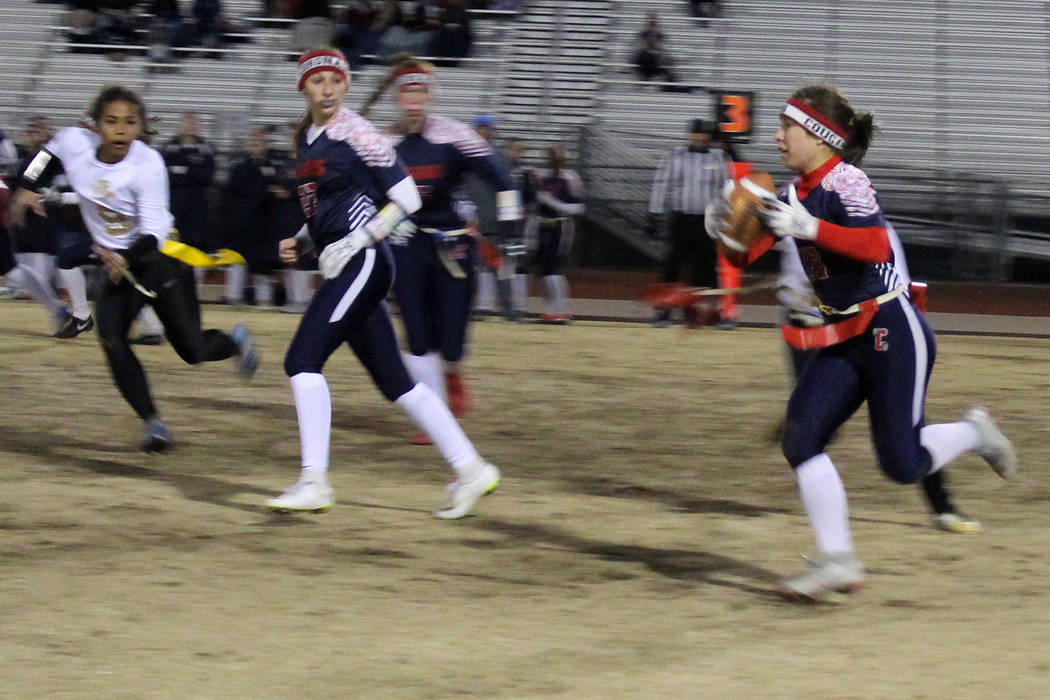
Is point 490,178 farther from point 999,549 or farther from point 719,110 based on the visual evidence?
point 719,110

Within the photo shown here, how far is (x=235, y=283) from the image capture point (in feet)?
53.0

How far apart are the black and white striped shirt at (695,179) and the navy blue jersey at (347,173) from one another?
7.79 metres

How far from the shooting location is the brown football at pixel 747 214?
521cm

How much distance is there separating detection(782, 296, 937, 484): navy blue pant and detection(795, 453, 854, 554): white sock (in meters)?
0.05

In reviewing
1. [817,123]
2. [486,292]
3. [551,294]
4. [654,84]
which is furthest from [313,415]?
[654,84]

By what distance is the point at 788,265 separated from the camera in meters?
7.48

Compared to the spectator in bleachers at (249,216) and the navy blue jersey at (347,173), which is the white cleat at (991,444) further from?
the spectator in bleachers at (249,216)

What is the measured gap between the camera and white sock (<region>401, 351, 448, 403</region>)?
8.16 metres

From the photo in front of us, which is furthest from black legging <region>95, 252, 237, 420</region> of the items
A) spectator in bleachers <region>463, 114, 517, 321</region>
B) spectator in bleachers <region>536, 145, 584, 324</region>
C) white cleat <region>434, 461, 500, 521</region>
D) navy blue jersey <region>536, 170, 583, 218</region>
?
navy blue jersey <region>536, 170, 583, 218</region>

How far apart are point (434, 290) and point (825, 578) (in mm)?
3459

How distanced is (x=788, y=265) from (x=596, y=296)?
38.9ft

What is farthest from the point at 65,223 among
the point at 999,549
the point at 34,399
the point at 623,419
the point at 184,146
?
the point at 999,549

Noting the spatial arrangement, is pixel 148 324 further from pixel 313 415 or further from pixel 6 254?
pixel 313 415

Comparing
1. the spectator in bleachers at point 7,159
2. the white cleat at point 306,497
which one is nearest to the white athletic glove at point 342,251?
the white cleat at point 306,497
